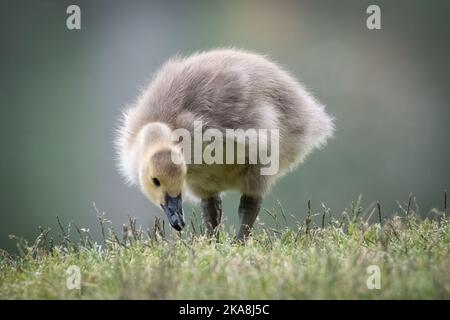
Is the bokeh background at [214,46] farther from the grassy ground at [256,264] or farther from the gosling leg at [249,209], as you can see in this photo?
the grassy ground at [256,264]

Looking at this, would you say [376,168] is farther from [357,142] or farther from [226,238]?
[226,238]

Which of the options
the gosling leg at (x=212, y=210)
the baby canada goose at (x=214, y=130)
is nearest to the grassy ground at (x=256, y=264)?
the baby canada goose at (x=214, y=130)

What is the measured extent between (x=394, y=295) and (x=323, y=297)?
31 centimetres

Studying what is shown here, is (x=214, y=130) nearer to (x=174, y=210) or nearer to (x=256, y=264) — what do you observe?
(x=174, y=210)

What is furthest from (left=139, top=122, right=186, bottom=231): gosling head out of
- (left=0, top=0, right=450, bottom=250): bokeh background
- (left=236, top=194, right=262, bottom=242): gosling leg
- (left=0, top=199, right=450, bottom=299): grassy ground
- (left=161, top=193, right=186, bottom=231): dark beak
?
(left=0, top=0, right=450, bottom=250): bokeh background

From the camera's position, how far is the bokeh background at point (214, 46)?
15211 mm

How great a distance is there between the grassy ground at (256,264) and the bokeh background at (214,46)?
8.21 m

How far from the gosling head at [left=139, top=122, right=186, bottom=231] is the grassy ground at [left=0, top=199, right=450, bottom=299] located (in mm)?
136

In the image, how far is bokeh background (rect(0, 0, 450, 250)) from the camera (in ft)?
49.9

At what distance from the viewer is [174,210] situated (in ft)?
16.8

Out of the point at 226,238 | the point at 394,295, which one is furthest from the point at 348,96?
the point at 394,295

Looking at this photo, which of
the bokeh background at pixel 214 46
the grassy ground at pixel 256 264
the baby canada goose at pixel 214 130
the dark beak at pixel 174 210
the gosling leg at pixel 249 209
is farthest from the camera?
the bokeh background at pixel 214 46

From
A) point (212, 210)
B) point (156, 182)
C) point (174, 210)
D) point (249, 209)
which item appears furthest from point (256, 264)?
point (212, 210)

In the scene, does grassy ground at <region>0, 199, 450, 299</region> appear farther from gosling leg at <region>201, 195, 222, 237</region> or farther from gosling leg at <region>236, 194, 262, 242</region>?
gosling leg at <region>201, 195, 222, 237</region>
